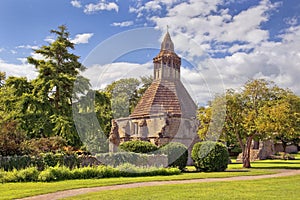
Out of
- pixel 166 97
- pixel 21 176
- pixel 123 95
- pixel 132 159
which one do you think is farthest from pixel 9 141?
pixel 123 95

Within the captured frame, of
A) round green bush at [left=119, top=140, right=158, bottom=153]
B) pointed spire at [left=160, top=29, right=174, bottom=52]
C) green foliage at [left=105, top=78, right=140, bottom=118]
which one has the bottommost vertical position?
round green bush at [left=119, top=140, right=158, bottom=153]

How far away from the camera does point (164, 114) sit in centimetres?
2897

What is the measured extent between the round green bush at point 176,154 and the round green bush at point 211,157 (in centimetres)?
95

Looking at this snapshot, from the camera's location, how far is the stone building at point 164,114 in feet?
93.6

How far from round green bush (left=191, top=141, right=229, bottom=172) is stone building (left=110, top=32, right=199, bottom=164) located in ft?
22.5

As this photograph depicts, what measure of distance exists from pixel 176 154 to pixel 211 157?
2209 millimetres

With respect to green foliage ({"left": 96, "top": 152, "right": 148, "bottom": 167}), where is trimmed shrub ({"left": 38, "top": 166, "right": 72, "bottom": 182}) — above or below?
below

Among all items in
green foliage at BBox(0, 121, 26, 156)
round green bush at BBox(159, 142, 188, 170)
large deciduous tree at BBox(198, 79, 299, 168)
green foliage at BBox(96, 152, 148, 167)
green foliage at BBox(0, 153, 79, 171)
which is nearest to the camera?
green foliage at BBox(0, 153, 79, 171)

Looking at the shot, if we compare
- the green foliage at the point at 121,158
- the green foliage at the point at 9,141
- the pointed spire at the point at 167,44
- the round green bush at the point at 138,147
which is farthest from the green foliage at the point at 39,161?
the pointed spire at the point at 167,44

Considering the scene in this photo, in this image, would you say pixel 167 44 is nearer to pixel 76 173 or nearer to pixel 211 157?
pixel 211 157

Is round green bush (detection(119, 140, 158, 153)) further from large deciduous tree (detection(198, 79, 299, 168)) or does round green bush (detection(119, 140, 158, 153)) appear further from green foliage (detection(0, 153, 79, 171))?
large deciduous tree (detection(198, 79, 299, 168))

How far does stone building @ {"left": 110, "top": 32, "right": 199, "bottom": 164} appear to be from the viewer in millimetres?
28531

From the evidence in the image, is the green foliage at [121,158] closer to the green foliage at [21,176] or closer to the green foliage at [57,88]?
the green foliage at [21,176]

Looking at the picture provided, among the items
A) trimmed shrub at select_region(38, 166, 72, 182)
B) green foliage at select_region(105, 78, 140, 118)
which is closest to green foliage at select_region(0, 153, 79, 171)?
trimmed shrub at select_region(38, 166, 72, 182)
